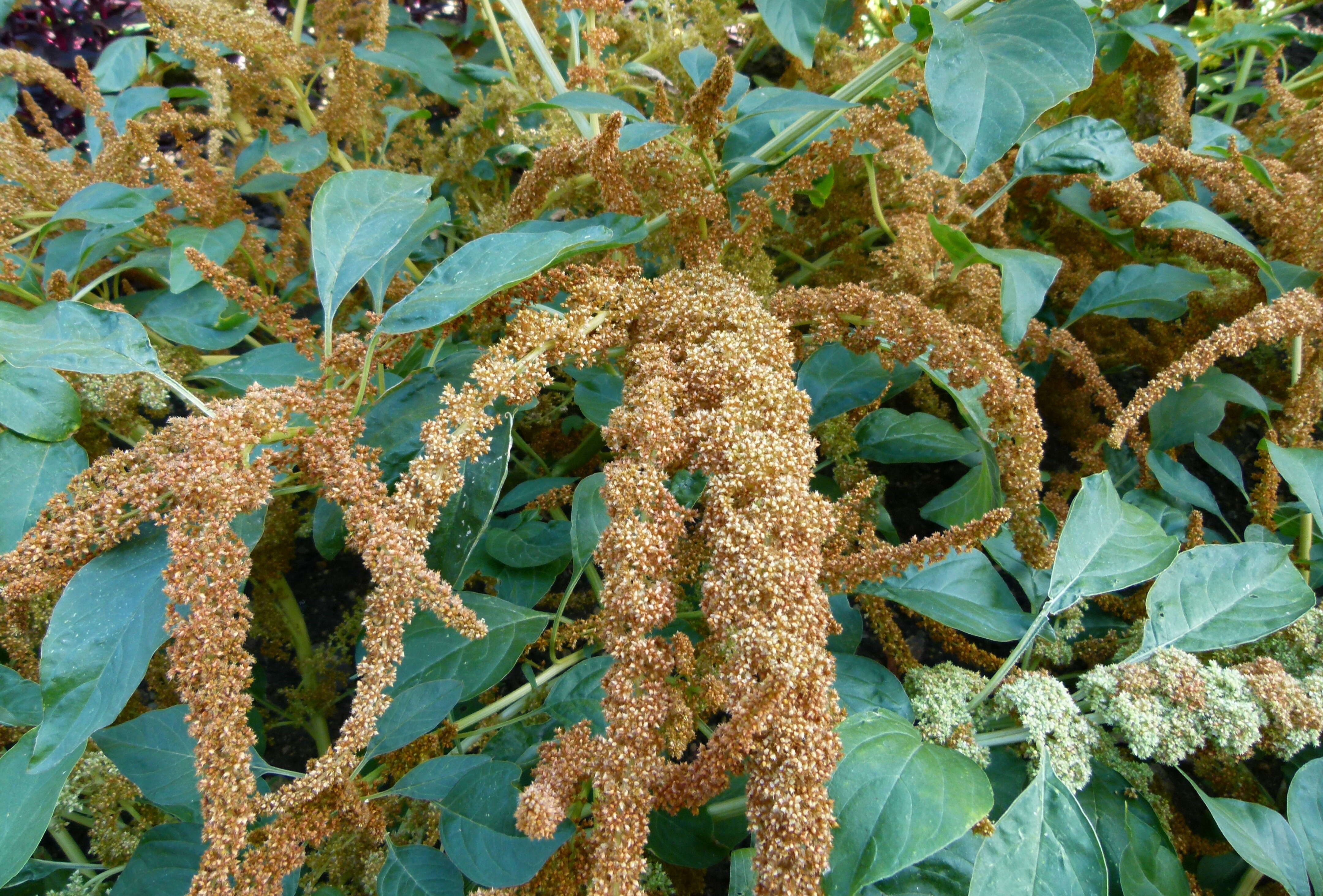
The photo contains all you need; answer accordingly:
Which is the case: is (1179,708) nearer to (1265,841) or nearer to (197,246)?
(1265,841)

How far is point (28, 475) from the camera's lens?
2.88 feet

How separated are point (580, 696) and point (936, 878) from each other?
427mm

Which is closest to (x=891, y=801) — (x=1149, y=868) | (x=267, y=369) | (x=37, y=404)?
(x=1149, y=868)

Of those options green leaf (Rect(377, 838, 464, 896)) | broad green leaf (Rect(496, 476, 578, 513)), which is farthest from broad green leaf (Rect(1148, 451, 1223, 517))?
green leaf (Rect(377, 838, 464, 896))

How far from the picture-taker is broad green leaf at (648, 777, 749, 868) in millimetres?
853

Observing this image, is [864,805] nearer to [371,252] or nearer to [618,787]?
[618,787]

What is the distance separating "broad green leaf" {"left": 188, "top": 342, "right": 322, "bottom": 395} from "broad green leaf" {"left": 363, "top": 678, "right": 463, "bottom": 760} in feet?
1.54

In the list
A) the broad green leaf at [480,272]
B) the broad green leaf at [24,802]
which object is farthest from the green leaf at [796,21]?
the broad green leaf at [24,802]

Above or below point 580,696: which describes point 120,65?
above

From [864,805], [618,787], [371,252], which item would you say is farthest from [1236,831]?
[371,252]

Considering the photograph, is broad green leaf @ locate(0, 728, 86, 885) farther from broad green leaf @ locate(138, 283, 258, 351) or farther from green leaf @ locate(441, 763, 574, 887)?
broad green leaf @ locate(138, 283, 258, 351)

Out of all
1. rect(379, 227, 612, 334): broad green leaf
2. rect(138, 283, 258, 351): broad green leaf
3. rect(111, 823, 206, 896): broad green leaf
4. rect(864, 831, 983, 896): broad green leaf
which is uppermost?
rect(379, 227, 612, 334): broad green leaf

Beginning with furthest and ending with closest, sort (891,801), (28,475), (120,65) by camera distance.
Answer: (120,65) → (28,475) → (891,801)

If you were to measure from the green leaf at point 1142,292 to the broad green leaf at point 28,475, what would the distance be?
1.45 m
